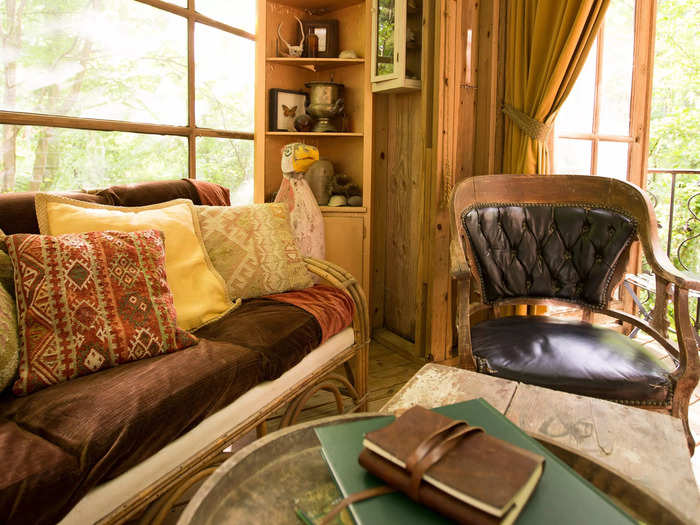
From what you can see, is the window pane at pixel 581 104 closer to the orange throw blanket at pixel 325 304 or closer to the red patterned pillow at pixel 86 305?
the orange throw blanket at pixel 325 304

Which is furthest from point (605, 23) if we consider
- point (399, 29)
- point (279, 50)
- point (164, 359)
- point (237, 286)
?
point (164, 359)

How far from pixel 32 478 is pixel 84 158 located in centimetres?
168

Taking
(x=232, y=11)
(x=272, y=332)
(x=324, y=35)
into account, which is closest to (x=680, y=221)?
(x=324, y=35)

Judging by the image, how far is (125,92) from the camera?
7.80 ft

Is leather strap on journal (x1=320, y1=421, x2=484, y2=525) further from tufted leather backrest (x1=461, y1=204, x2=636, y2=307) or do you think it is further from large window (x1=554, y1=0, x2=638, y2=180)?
large window (x1=554, y1=0, x2=638, y2=180)

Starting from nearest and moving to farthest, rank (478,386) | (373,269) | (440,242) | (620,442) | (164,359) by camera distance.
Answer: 1. (620,442)
2. (478,386)
3. (164,359)
4. (440,242)
5. (373,269)

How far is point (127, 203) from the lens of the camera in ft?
6.31

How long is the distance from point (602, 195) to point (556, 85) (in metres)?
0.72

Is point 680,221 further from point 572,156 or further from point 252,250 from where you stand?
point 252,250

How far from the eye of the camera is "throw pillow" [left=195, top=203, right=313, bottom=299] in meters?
1.95

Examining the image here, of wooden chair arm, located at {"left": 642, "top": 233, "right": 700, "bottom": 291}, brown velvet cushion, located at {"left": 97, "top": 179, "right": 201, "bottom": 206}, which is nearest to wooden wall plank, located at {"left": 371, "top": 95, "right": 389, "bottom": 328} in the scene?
brown velvet cushion, located at {"left": 97, "top": 179, "right": 201, "bottom": 206}

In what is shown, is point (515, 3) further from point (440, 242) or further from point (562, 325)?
point (562, 325)

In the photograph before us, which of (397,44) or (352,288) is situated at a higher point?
(397,44)

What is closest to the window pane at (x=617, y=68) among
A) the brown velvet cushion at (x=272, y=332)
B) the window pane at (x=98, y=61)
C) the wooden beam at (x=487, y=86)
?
the wooden beam at (x=487, y=86)
